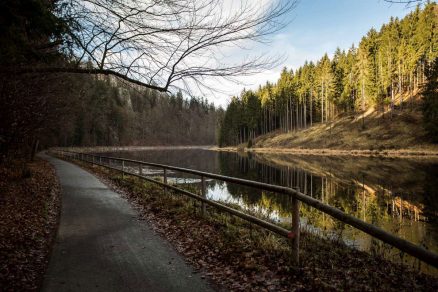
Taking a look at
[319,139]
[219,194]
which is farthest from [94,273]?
[319,139]

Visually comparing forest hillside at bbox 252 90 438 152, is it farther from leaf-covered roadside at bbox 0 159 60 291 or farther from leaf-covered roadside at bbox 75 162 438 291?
leaf-covered roadside at bbox 0 159 60 291

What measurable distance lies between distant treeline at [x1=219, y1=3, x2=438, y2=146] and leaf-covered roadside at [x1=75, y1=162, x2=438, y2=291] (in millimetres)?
38915

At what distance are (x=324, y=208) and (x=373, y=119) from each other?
218 ft

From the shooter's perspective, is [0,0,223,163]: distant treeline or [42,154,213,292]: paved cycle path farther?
[0,0,223,163]: distant treeline

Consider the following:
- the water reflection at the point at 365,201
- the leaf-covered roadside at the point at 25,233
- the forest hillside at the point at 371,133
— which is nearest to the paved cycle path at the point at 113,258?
the leaf-covered roadside at the point at 25,233

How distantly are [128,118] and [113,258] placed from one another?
103408mm

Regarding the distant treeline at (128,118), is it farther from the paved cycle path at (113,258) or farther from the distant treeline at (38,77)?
the paved cycle path at (113,258)

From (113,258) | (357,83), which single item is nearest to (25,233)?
(113,258)

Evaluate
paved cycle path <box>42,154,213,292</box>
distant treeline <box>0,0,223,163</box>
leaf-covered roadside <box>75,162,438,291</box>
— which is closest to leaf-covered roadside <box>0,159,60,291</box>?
paved cycle path <box>42,154,213,292</box>

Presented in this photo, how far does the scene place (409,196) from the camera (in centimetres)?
1786

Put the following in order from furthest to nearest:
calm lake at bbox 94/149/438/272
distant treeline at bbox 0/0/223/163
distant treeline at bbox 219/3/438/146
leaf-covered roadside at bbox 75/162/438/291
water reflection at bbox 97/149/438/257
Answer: distant treeline at bbox 219/3/438/146, water reflection at bbox 97/149/438/257, calm lake at bbox 94/149/438/272, distant treeline at bbox 0/0/223/163, leaf-covered roadside at bbox 75/162/438/291

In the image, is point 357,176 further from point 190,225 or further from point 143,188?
point 190,225

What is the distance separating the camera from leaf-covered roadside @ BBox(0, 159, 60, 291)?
17.0 ft

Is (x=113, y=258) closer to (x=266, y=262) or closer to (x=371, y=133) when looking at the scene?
(x=266, y=262)
